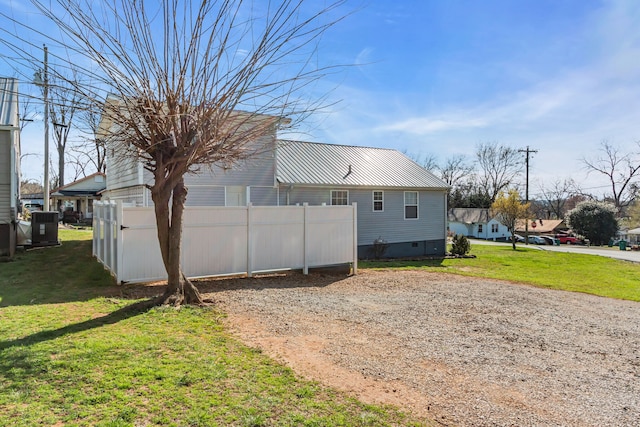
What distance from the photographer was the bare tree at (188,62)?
4.82 m

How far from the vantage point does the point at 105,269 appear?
8977 mm

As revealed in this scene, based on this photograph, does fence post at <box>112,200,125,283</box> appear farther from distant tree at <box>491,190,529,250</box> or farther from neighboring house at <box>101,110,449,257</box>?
distant tree at <box>491,190,529,250</box>

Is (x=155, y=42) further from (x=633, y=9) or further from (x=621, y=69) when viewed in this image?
(x=621, y=69)

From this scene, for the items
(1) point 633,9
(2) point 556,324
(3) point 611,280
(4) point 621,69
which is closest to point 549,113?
(4) point 621,69

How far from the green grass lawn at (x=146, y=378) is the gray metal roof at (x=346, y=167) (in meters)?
9.65

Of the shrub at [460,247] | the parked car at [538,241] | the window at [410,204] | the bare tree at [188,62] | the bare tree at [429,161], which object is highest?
the bare tree at [429,161]

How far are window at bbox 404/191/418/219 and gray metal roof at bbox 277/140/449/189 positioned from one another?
0.52 meters

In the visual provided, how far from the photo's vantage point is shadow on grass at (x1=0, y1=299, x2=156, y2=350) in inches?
164

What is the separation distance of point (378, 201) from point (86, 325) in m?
13.4

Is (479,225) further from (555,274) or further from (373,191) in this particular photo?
(555,274)

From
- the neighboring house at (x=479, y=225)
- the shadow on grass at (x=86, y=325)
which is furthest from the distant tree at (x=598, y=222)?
the shadow on grass at (x=86, y=325)

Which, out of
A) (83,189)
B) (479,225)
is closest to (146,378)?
(83,189)

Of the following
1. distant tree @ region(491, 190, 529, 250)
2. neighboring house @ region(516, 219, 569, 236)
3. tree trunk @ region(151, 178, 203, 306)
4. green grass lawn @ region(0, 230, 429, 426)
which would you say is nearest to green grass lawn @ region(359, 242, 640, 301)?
tree trunk @ region(151, 178, 203, 306)

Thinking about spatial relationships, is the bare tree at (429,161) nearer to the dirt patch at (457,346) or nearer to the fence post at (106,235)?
the dirt patch at (457,346)
